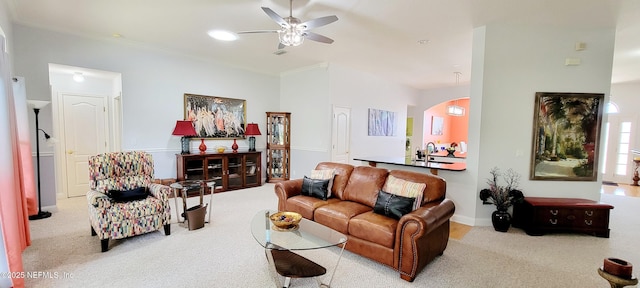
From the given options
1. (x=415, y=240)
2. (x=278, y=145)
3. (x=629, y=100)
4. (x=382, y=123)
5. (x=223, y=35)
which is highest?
(x=223, y=35)

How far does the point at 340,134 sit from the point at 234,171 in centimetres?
251

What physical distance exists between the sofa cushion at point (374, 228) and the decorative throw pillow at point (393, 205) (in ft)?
0.19

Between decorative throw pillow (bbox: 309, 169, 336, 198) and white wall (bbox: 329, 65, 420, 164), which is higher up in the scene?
white wall (bbox: 329, 65, 420, 164)

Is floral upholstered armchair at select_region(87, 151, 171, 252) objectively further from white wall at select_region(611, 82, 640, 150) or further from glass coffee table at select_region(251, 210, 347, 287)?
white wall at select_region(611, 82, 640, 150)

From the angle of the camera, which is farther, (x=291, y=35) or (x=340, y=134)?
(x=340, y=134)

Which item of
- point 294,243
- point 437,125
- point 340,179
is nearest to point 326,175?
point 340,179

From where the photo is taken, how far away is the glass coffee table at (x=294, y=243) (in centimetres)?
208

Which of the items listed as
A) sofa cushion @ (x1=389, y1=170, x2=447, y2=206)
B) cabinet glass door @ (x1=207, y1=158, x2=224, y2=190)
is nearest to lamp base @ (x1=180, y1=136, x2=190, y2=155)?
cabinet glass door @ (x1=207, y1=158, x2=224, y2=190)

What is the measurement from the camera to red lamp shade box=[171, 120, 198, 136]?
483 centimetres

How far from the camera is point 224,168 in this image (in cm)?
Result: 546

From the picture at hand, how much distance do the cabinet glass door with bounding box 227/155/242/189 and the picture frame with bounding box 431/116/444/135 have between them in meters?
6.81

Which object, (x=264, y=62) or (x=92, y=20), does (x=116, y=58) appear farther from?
(x=264, y=62)

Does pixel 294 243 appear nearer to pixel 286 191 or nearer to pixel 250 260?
pixel 250 260

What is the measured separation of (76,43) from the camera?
13.6ft
